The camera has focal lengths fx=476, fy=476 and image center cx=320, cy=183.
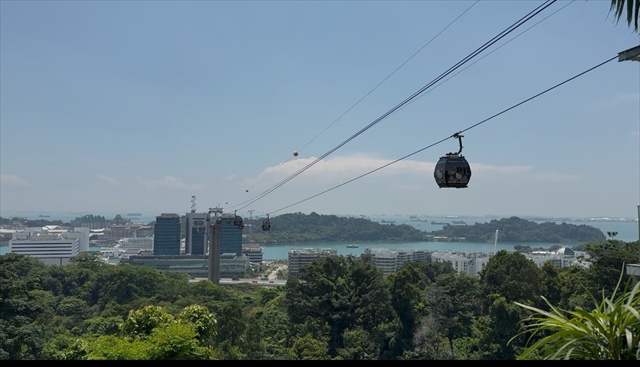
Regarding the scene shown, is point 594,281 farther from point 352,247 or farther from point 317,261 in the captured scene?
point 352,247

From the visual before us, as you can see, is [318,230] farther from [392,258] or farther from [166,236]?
[392,258]

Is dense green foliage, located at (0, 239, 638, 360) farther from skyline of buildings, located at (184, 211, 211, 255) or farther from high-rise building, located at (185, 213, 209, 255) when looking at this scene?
high-rise building, located at (185, 213, 209, 255)

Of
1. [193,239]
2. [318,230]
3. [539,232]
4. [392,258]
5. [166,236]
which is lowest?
[392,258]

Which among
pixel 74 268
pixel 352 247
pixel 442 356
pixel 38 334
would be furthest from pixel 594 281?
pixel 352 247

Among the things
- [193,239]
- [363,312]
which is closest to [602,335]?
[363,312]

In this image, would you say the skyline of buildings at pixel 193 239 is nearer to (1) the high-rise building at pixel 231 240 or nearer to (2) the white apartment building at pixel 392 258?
(1) the high-rise building at pixel 231 240

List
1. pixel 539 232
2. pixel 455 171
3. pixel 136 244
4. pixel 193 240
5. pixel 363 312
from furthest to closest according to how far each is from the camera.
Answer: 1. pixel 136 244
2. pixel 539 232
3. pixel 193 240
4. pixel 363 312
5. pixel 455 171
